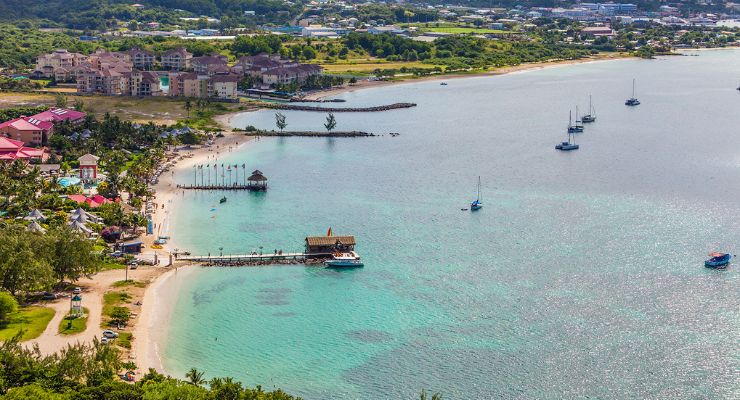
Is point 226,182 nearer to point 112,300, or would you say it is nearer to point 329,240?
point 329,240

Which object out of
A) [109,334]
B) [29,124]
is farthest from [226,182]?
[109,334]

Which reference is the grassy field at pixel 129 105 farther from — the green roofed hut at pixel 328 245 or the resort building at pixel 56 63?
the green roofed hut at pixel 328 245

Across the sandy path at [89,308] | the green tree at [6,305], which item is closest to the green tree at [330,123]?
the sandy path at [89,308]

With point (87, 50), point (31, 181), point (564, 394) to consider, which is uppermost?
point (87, 50)

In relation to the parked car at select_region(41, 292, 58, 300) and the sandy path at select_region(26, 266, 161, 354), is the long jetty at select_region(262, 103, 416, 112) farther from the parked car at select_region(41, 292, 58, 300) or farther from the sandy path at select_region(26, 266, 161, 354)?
the parked car at select_region(41, 292, 58, 300)

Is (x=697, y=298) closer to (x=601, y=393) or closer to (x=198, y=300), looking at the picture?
(x=601, y=393)

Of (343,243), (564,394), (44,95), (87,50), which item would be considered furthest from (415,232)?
(87,50)
